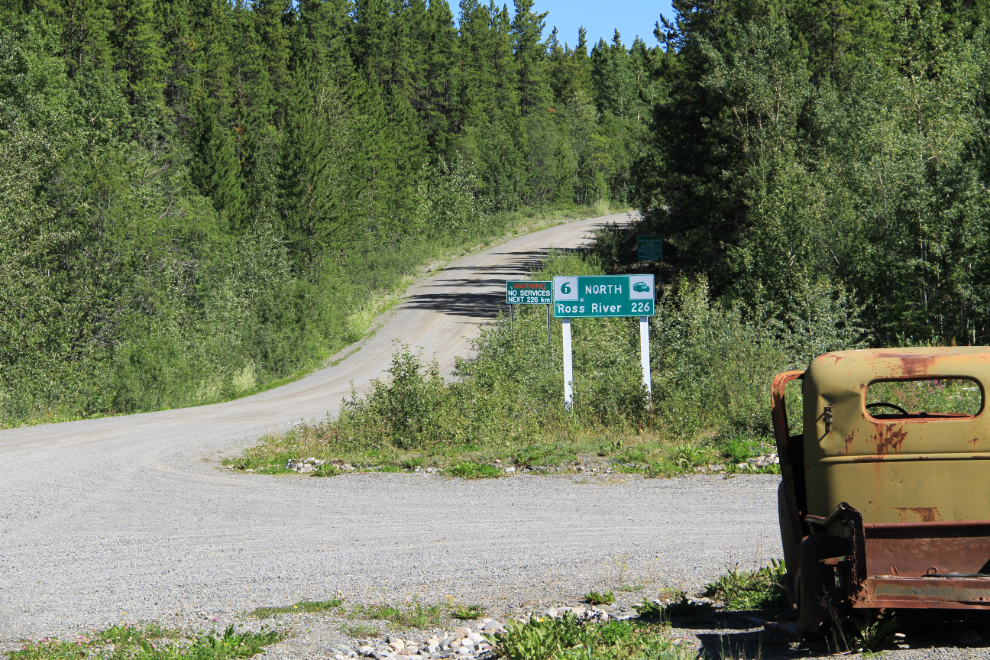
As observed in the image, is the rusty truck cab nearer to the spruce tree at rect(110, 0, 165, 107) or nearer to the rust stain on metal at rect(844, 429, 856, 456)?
the rust stain on metal at rect(844, 429, 856, 456)

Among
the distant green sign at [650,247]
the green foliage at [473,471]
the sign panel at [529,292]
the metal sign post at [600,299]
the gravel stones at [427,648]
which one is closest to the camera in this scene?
the gravel stones at [427,648]

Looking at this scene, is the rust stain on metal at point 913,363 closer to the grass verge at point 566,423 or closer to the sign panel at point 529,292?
the grass verge at point 566,423

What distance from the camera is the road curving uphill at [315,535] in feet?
22.7

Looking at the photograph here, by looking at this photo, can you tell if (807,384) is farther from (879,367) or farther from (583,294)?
(583,294)

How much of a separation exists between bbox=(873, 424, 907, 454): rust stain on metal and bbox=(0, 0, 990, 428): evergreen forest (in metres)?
8.60

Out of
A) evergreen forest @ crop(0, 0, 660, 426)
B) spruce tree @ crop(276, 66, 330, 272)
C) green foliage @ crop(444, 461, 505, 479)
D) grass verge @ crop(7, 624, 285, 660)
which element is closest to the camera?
grass verge @ crop(7, 624, 285, 660)

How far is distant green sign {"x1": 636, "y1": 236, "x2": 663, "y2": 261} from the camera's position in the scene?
30.1 metres

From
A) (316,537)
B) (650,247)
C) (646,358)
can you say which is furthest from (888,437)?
(650,247)

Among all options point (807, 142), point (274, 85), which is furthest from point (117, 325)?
point (274, 85)

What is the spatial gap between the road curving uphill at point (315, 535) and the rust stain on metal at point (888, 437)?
2511mm

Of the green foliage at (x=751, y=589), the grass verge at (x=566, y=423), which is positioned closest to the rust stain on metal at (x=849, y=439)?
the green foliage at (x=751, y=589)

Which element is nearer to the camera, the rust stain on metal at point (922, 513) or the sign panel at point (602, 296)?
the rust stain on metal at point (922, 513)

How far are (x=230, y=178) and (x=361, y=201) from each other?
21.1 ft

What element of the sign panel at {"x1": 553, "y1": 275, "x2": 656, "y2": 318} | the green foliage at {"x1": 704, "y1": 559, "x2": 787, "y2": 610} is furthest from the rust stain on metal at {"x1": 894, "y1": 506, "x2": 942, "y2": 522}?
the sign panel at {"x1": 553, "y1": 275, "x2": 656, "y2": 318}
